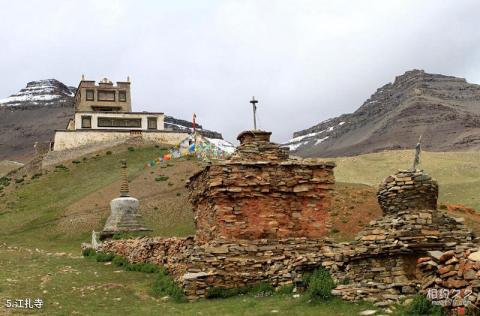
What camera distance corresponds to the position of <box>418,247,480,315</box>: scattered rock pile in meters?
9.32

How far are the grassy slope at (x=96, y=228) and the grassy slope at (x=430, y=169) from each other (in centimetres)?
16

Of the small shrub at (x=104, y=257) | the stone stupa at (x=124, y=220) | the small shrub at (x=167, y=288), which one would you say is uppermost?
the stone stupa at (x=124, y=220)

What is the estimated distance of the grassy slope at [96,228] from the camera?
14.3m

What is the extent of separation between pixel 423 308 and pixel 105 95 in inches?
3257

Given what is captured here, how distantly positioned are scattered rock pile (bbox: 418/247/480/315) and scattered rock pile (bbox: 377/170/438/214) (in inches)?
156

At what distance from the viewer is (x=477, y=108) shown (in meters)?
182

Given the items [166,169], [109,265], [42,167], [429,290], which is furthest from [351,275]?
[42,167]

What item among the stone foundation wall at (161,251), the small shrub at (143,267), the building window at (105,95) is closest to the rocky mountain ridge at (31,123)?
the building window at (105,95)

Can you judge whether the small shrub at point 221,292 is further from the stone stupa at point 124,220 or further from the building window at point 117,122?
the building window at point 117,122

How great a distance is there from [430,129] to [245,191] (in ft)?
456

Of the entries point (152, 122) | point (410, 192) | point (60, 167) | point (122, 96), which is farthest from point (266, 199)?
point (122, 96)

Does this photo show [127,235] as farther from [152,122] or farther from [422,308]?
[152,122]

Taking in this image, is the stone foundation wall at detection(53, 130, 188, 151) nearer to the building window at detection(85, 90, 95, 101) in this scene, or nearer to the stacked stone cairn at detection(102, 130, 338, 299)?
the building window at detection(85, 90, 95, 101)

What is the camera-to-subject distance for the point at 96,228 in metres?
44.1
